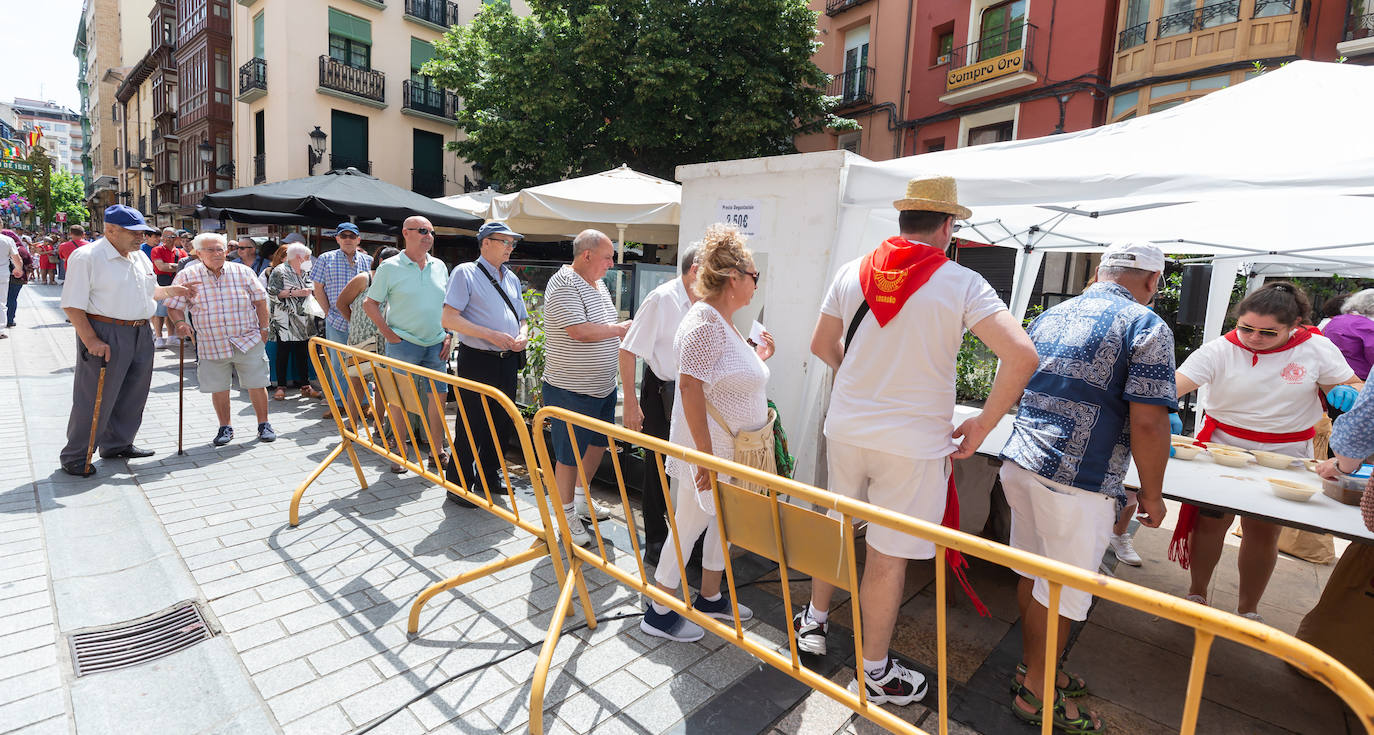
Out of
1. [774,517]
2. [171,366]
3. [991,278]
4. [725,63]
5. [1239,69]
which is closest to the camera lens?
[774,517]

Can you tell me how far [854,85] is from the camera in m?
19.9

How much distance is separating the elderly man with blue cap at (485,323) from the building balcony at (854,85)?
17.7 m

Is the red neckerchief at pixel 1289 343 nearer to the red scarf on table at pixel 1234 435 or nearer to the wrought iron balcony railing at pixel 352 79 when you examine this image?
the red scarf on table at pixel 1234 435

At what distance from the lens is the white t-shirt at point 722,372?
2682mm

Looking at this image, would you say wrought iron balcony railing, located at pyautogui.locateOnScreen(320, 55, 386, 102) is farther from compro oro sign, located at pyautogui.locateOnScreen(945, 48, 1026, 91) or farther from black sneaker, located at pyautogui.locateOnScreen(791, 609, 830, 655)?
black sneaker, located at pyautogui.locateOnScreen(791, 609, 830, 655)

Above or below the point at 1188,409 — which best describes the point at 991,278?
above

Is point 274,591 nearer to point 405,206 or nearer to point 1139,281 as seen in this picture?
point 1139,281

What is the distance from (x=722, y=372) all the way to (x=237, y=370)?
5027mm

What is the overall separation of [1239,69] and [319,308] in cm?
1671

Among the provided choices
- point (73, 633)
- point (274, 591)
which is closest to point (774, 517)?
point (274, 591)

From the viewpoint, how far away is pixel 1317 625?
3.07 m

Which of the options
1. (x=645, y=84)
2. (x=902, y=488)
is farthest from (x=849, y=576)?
(x=645, y=84)

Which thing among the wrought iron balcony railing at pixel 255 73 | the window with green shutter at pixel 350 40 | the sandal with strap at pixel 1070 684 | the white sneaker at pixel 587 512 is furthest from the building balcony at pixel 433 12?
the sandal with strap at pixel 1070 684

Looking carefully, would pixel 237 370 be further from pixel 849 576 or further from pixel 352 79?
pixel 352 79
